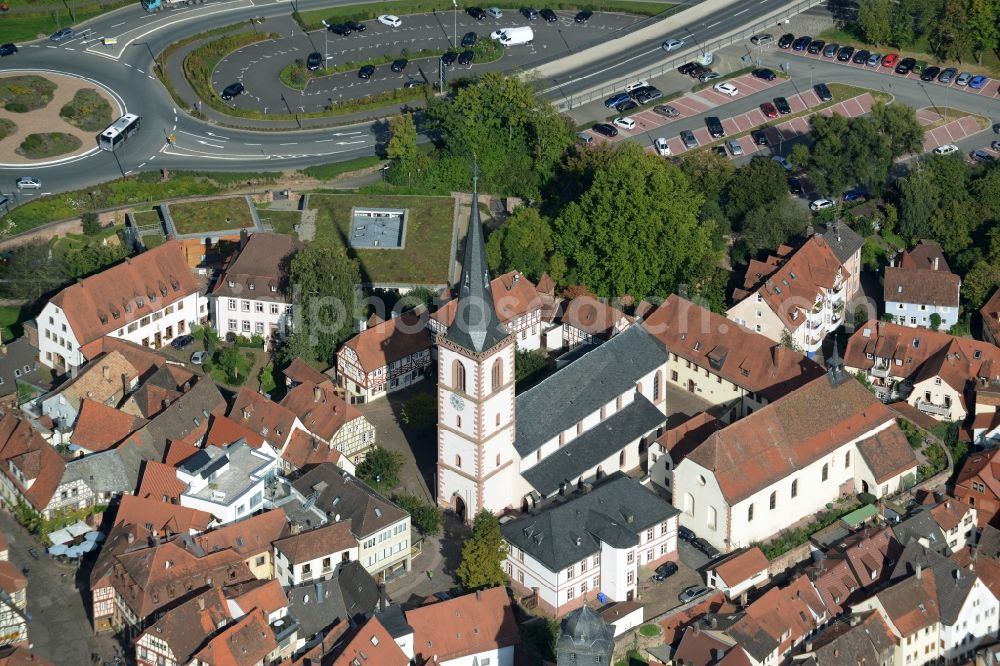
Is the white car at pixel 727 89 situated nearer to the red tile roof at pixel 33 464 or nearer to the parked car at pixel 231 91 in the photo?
the parked car at pixel 231 91

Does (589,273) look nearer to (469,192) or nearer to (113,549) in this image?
(469,192)

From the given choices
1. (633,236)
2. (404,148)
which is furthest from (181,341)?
(633,236)

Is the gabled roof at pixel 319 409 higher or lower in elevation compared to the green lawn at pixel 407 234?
higher

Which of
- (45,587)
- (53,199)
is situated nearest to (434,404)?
(45,587)

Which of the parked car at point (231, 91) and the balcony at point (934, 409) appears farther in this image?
the parked car at point (231, 91)

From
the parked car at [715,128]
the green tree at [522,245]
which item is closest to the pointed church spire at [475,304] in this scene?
the green tree at [522,245]
